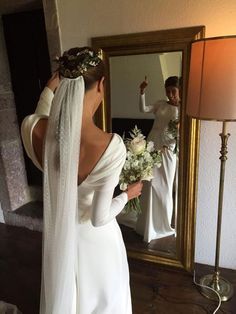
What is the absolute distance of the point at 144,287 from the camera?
1.90 m

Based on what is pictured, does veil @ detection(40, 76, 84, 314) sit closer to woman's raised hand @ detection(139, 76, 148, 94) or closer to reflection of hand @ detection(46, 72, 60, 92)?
reflection of hand @ detection(46, 72, 60, 92)

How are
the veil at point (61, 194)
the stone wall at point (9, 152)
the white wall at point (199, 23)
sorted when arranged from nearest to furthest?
the veil at point (61, 194)
the white wall at point (199, 23)
the stone wall at point (9, 152)

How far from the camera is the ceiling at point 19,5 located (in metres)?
2.13

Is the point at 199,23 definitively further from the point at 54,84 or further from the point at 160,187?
the point at 160,187

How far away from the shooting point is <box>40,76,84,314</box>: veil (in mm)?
1091

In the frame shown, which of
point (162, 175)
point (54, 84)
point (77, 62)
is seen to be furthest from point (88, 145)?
point (162, 175)

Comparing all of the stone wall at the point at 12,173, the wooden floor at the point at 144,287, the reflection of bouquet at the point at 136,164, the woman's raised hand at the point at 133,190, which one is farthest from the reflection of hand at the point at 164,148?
the stone wall at the point at 12,173

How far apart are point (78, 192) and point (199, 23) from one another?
43.4 inches

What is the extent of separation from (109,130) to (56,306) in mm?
1102

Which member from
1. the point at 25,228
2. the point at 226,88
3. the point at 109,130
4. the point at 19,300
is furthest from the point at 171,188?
the point at 25,228

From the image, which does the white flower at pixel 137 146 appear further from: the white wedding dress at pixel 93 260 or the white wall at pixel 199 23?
the white wall at pixel 199 23

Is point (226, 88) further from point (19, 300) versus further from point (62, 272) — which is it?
point (19, 300)

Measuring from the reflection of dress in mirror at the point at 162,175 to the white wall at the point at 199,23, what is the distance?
0.19 metres

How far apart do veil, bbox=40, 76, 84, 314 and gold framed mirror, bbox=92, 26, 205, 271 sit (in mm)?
756
